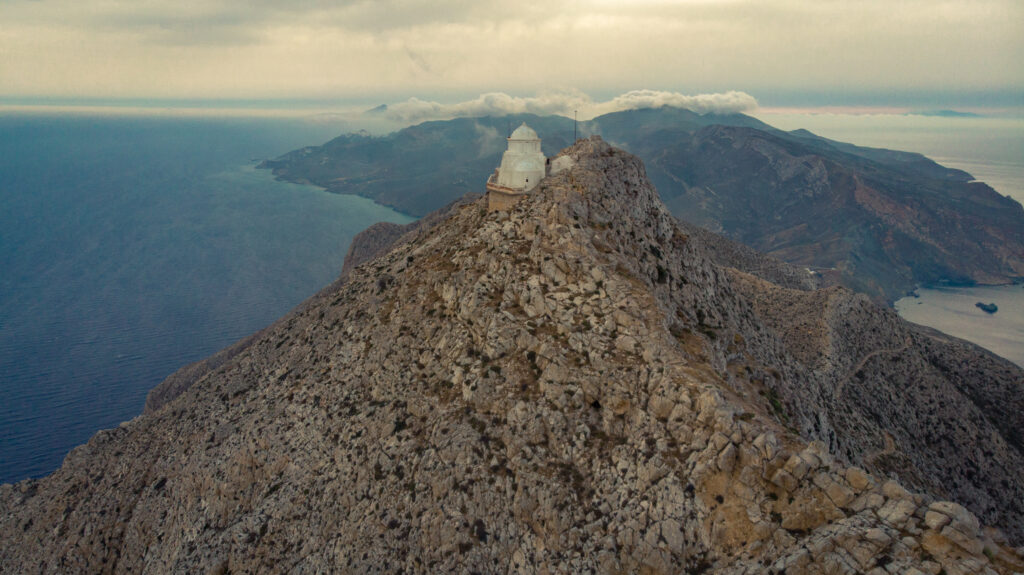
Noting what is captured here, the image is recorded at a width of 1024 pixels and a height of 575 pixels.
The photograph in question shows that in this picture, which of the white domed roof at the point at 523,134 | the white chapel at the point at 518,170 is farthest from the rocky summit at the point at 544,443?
the white domed roof at the point at 523,134

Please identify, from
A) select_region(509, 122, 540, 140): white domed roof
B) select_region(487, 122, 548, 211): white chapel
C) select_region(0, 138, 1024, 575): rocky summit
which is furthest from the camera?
select_region(509, 122, 540, 140): white domed roof

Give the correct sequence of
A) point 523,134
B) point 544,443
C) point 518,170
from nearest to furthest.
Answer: point 544,443 < point 518,170 < point 523,134

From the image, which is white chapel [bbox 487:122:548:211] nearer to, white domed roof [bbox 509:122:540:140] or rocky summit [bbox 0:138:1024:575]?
white domed roof [bbox 509:122:540:140]

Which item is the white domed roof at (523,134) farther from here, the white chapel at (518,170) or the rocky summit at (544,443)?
the rocky summit at (544,443)

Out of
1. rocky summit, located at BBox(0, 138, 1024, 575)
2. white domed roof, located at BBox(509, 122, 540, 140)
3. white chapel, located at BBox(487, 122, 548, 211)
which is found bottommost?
rocky summit, located at BBox(0, 138, 1024, 575)

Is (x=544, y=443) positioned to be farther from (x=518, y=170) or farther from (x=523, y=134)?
(x=523, y=134)

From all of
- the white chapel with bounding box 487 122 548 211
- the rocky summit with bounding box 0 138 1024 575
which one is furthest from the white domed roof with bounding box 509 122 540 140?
the rocky summit with bounding box 0 138 1024 575

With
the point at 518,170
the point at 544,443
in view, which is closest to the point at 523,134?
the point at 518,170

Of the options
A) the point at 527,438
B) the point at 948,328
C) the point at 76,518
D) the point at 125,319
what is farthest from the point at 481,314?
the point at 948,328
